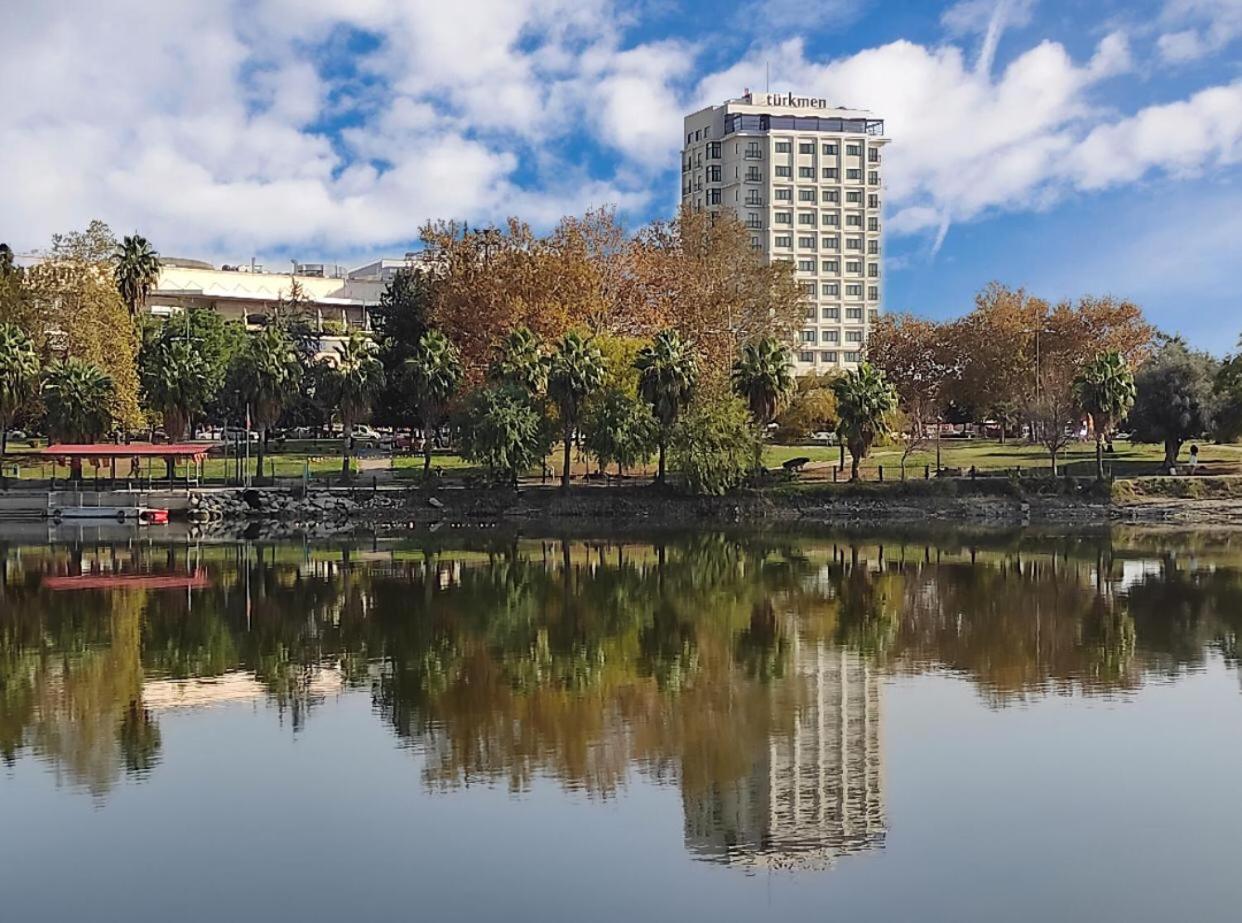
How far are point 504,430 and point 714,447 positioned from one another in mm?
11071

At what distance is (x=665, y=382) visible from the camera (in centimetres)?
7319

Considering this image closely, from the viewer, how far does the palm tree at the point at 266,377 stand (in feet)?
250

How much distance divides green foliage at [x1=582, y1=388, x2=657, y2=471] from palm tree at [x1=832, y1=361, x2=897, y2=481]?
34.3ft

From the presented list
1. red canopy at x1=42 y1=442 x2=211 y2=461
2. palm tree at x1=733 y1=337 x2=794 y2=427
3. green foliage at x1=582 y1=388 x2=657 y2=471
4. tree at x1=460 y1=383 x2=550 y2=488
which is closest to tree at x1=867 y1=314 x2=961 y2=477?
palm tree at x1=733 y1=337 x2=794 y2=427

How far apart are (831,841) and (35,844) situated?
962 centimetres

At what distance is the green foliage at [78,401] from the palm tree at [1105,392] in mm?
54341

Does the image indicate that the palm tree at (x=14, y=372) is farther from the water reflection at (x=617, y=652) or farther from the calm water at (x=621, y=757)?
the calm water at (x=621, y=757)

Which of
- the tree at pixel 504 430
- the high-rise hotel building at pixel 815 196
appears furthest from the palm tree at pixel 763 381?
the high-rise hotel building at pixel 815 196

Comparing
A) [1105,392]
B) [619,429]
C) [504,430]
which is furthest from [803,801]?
[1105,392]

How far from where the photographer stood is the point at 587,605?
38.2 metres

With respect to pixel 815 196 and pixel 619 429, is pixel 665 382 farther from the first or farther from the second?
pixel 815 196

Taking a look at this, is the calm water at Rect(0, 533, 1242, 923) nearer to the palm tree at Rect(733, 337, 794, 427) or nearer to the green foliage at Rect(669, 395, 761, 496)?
the green foliage at Rect(669, 395, 761, 496)

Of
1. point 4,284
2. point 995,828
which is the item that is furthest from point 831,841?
point 4,284

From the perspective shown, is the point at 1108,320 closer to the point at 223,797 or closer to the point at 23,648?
the point at 23,648
